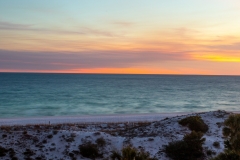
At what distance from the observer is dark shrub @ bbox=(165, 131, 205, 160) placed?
22.8 metres

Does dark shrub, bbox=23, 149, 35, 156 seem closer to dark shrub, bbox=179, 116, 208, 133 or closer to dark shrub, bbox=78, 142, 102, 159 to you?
dark shrub, bbox=78, 142, 102, 159

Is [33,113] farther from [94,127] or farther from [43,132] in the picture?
[43,132]

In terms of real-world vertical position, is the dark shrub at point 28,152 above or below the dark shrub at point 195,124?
below

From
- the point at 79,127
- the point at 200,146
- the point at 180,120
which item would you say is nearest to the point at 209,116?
the point at 180,120

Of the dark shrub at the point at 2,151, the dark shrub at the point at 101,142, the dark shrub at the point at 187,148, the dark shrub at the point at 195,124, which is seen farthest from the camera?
the dark shrub at the point at 195,124

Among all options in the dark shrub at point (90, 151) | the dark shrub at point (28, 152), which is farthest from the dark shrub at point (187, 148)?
the dark shrub at point (28, 152)

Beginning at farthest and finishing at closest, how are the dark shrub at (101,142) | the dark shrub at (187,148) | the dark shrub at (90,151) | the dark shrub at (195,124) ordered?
the dark shrub at (195,124), the dark shrub at (101,142), the dark shrub at (90,151), the dark shrub at (187,148)

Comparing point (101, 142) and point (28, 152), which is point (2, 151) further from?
point (101, 142)

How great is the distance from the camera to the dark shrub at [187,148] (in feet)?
74.6

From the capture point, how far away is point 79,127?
34.8 m

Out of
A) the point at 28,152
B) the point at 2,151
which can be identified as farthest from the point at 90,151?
the point at 2,151

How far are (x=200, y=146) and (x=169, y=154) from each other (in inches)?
105

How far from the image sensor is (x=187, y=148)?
899 inches

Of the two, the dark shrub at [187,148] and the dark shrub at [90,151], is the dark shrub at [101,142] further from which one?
the dark shrub at [187,148]
